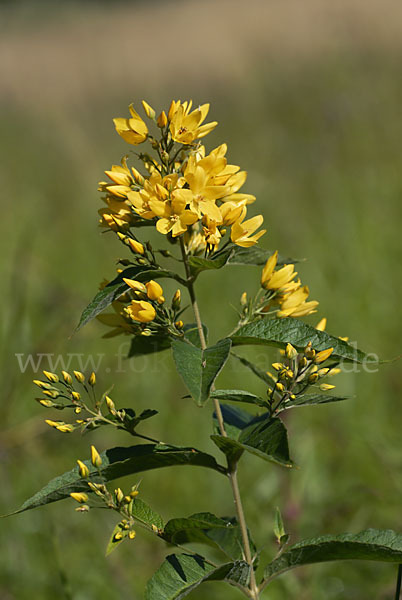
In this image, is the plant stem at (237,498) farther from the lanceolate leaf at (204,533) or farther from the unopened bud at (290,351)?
the unopened bud at (290,351)

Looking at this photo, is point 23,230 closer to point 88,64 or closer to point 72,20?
point 88,64

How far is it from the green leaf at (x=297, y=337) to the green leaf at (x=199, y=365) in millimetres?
113

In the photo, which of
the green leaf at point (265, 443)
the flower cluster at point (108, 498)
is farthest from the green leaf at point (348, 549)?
the flower cluster at point (108, 498)

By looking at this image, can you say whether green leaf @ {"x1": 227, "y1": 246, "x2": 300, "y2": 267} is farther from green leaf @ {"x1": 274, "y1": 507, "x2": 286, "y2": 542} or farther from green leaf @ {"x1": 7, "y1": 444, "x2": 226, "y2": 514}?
green leaf @ {"x1": 274, "y1": 507, "x2": 286, "y2": 542}

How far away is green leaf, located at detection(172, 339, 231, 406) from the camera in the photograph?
4.01 ft

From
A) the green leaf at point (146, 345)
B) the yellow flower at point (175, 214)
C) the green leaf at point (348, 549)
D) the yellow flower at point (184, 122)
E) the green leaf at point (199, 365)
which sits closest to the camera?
the green leaf at point (199, 365)

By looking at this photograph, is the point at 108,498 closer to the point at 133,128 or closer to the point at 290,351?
the point at 290,351

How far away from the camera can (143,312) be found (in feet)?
4.83

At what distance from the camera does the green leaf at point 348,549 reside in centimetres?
133

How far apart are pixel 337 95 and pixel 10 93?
5.53 metres

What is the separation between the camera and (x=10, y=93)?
972 cm

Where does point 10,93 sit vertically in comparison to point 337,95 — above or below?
above

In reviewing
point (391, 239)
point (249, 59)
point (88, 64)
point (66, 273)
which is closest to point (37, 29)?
point (88, 64)

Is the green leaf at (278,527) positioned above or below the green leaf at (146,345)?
below
